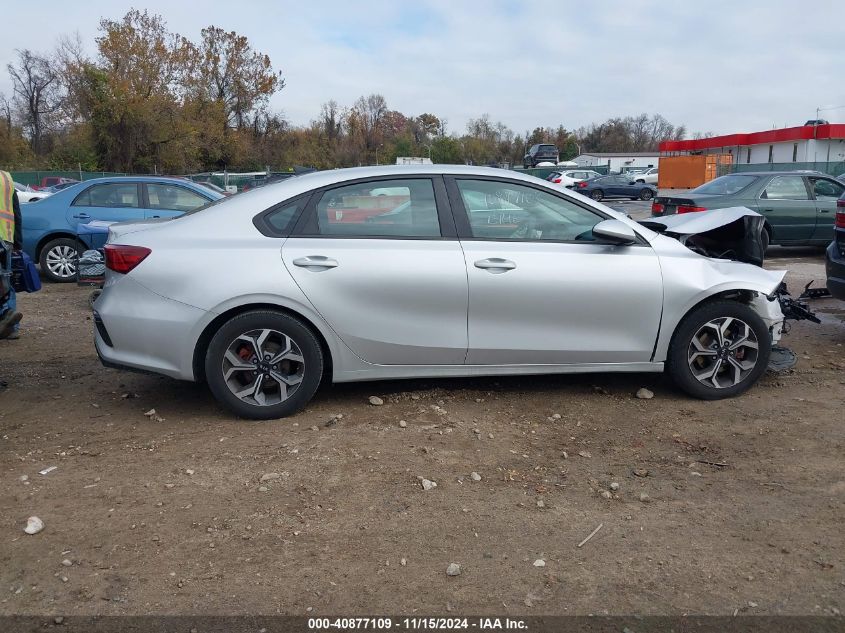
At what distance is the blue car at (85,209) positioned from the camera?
413 inches

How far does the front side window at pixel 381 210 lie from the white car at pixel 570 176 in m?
33.8

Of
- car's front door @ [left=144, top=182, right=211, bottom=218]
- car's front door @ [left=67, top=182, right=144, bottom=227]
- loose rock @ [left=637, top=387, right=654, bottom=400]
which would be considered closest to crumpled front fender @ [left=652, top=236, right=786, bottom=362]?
loose rock @ [left=637, top=387, right=654, bottom=400]

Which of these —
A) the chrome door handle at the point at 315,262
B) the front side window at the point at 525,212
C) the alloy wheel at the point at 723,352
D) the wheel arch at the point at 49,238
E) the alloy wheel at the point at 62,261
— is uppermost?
the front side window at the point at 525,212

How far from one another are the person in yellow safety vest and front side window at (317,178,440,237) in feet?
8.85

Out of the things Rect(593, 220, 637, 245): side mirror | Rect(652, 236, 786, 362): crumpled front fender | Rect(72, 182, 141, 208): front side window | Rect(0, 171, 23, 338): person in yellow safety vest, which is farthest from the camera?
Rect(72, 182, 141, 208): front side window

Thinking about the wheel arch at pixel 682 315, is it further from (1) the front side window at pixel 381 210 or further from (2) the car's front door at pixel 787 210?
(2) the car's front door at pixel 787 210

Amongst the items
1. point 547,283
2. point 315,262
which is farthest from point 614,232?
point 315,262

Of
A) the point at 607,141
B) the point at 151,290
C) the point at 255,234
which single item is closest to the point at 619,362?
the point at 255,234

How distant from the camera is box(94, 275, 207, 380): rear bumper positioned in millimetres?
4465

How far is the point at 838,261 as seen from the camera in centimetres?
662

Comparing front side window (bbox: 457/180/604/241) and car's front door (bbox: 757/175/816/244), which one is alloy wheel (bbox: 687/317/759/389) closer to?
front side window (bbox: 457/180/604/241)

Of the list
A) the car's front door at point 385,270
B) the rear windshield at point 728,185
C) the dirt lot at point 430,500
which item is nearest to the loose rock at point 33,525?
the dirt lot at point 430,500

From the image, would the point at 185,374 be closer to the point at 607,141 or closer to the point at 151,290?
the point at 151,290

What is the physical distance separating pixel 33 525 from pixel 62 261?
8.13 metres
